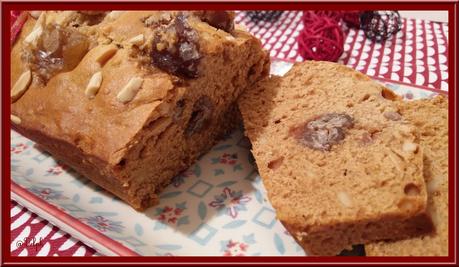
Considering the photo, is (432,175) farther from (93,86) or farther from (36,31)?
(36,31)

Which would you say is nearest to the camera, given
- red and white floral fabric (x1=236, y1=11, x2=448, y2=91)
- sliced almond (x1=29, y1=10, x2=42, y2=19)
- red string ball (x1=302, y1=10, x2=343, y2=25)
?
sliced almond (x1=29, y1=10, x2=42, y2=19)

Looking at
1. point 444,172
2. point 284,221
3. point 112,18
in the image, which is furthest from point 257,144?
point 112,18

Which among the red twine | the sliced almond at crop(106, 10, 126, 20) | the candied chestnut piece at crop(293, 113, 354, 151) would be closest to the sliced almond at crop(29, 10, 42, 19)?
the sliced almond at crop(106, 10, 126, 20)

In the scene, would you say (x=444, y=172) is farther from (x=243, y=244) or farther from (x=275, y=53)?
(x=275, y=53)

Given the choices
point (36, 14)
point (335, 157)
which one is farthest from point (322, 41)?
point (36, 14)

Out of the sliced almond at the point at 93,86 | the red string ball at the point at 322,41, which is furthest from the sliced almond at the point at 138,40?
the red string ball at the point at 322,41

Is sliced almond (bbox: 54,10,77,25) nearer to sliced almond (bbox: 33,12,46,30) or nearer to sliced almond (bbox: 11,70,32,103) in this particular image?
sliced almond (bbox: 33,12,46,30)
